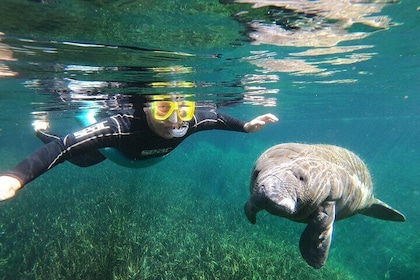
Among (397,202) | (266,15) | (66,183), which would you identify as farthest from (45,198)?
(397,202)

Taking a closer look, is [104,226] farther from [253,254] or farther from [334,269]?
[334,269]

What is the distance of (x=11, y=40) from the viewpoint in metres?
6.70

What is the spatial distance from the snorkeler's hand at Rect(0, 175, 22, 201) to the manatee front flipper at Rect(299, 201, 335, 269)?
4409 mm

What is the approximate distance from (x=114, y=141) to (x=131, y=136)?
0.36 metres

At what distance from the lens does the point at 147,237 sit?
1147 centimetres

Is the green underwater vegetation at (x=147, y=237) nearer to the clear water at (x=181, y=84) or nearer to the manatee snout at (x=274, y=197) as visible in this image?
the clear water at (x=181, y=84)

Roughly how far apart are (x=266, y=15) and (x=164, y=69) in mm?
4203

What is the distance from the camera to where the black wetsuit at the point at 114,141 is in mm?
4406

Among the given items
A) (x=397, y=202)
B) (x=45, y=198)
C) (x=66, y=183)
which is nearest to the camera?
(x=45, y=198)

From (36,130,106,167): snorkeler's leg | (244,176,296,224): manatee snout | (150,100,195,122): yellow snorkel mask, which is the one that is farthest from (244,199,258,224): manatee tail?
(36,130,106,167): snorkeler's leg

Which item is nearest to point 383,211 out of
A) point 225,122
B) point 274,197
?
point 225,122

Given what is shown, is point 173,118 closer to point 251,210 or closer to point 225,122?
point 225,122

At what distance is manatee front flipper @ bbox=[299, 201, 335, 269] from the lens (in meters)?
5.09

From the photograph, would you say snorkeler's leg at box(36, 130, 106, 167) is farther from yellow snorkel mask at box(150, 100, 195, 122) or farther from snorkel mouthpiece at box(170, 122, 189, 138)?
snorkel mouthpiece at box(170, 122, 189, 138)
